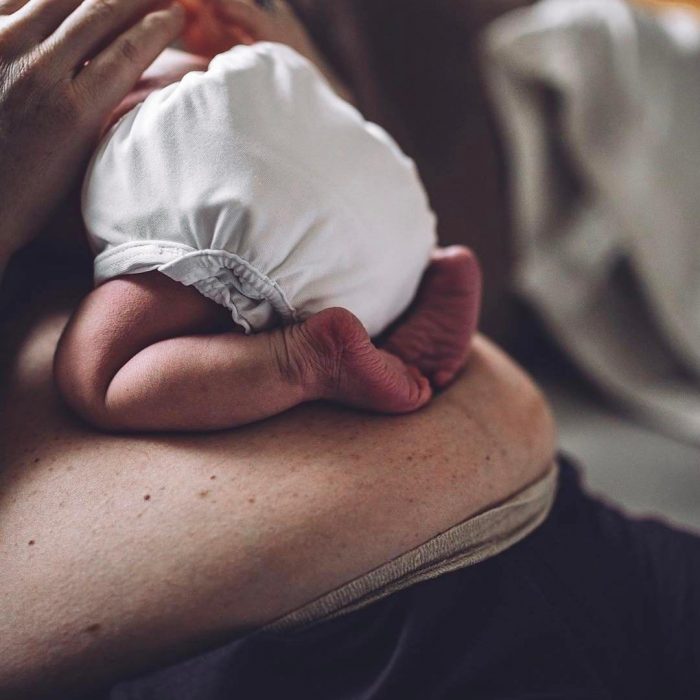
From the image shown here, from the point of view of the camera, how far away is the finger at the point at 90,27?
2.08ft

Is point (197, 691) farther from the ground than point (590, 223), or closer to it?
farther from the ground

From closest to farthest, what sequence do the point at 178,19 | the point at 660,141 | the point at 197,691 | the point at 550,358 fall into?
1. the point at 197,691
2. the point at 178,19
3. the point at 660,141
4. the point at 550,358

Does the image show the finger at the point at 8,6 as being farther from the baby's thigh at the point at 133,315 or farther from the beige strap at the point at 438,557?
the beige strap at the point at 438,557

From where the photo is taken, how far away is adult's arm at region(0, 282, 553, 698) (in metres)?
0.55

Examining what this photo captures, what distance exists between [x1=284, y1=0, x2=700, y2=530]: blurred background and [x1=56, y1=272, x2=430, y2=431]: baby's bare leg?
1.87 ft

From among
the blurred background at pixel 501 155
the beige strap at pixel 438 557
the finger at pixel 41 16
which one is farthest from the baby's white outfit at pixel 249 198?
the blurred background at pixel 501 155

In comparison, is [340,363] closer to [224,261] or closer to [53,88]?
[224,261]

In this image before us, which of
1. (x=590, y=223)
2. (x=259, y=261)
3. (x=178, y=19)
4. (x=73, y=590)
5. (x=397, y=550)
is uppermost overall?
(x=178, y=19)

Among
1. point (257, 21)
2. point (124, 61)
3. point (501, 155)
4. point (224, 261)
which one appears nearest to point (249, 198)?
point (224, 261)

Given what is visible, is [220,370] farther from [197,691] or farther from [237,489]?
[197,691]

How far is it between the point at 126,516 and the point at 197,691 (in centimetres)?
14

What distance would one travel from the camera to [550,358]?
4.84 feet

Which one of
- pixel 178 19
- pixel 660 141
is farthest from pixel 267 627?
pixel 660 141

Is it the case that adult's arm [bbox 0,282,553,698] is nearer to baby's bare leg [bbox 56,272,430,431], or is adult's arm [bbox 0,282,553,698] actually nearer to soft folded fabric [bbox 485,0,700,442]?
baby's bare leg [bbox 56,272,430,431]
